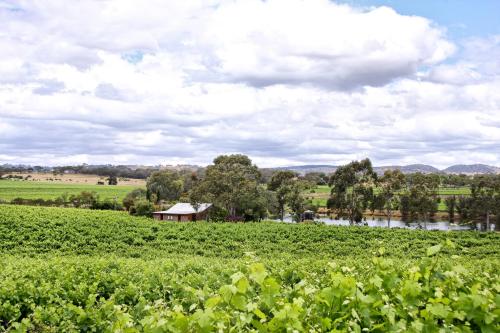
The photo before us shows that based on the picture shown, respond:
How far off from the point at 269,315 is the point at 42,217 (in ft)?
126

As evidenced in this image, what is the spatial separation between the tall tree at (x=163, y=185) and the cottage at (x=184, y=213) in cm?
1913

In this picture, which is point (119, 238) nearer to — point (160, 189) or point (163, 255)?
point (163, 255)

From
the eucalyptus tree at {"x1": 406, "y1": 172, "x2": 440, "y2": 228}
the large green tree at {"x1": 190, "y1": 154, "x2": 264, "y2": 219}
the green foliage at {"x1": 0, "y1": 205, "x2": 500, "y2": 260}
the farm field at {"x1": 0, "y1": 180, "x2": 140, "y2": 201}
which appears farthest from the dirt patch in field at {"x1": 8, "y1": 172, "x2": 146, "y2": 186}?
the green foliage at {"x1": 0, "y1": 205, "x2": 500, "y2": 260}

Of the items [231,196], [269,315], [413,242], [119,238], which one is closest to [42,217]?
[119,238]

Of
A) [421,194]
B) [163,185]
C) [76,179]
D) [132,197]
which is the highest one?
[76,179]

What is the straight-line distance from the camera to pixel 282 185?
66.0 m

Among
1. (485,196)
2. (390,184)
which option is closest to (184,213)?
(390,184)

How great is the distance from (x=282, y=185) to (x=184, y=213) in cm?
1561

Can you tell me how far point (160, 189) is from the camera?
79.4 metres

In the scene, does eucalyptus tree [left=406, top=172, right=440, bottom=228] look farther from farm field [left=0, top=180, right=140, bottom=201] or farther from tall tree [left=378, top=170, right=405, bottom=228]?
farm field [left=0, top=180, right=140, bottom=201]

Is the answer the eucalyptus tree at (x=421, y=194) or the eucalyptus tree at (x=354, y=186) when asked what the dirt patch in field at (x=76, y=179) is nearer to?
the eucalyptus tree at (x=354, y=186)

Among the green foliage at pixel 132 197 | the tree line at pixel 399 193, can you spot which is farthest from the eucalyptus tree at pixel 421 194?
the green foliage at pixel 132 197

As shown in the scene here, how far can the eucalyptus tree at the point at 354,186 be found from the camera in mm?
60875

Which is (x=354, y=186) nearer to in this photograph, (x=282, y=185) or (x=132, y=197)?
(x=282, y=185)
